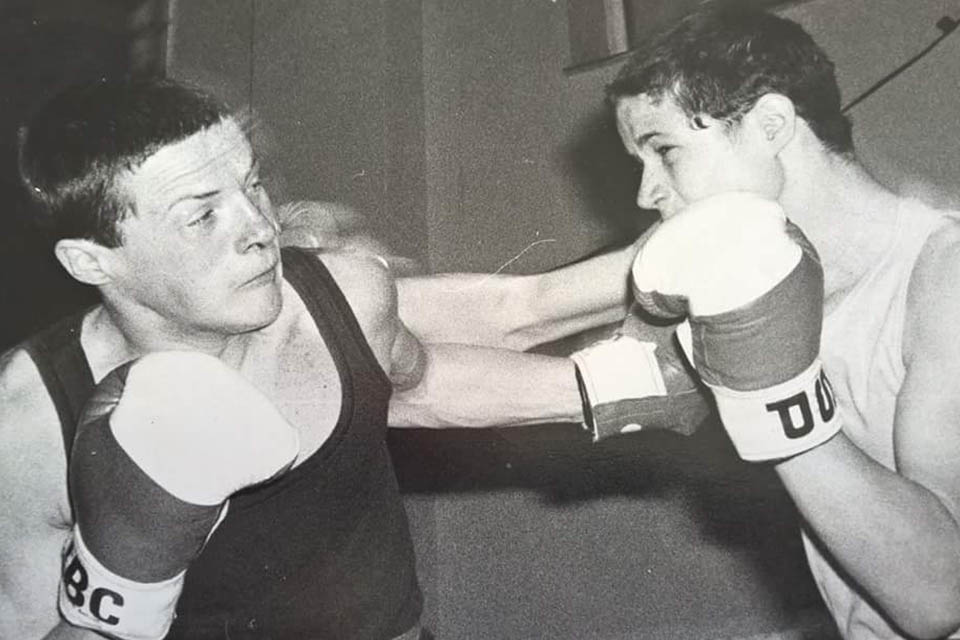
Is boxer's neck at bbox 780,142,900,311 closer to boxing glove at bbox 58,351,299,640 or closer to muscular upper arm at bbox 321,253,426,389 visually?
muscular upper arm at bbox 321,253,426,389

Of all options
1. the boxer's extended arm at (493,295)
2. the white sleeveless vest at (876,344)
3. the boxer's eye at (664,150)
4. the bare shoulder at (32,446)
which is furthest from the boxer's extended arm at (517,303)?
the bare shoulder at (32,446)

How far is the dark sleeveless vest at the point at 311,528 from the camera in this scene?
87cm

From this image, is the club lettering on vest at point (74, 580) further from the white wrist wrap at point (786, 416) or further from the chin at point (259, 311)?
the white wrist wrap at point (786, 416)

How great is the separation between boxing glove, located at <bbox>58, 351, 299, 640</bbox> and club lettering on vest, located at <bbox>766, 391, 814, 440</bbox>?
45cm

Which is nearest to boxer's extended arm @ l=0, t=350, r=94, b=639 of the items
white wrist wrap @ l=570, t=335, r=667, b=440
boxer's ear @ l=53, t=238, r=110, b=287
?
boxer's ear @ l=53, t=238, r=110, b=287

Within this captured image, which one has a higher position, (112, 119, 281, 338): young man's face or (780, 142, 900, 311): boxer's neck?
(112, 119, 281, 338): young man's face

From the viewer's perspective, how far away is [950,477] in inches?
32.3

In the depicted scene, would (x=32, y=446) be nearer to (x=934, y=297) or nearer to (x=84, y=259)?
(x=84, y=259)

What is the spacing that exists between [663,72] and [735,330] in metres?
0.26

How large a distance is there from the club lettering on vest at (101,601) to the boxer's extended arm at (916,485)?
602mm

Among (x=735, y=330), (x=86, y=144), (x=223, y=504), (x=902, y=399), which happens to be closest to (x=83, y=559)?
(x=223, y=504)

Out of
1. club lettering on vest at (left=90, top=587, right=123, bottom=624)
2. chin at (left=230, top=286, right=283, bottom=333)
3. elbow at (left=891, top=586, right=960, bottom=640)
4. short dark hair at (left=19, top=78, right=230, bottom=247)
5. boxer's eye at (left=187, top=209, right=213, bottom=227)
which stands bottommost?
elbow at (left=891, top=586, right=960, bottom=640)

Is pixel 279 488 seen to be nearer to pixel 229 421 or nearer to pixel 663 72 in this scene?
pixel 229 421

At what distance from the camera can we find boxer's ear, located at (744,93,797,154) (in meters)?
0.84
